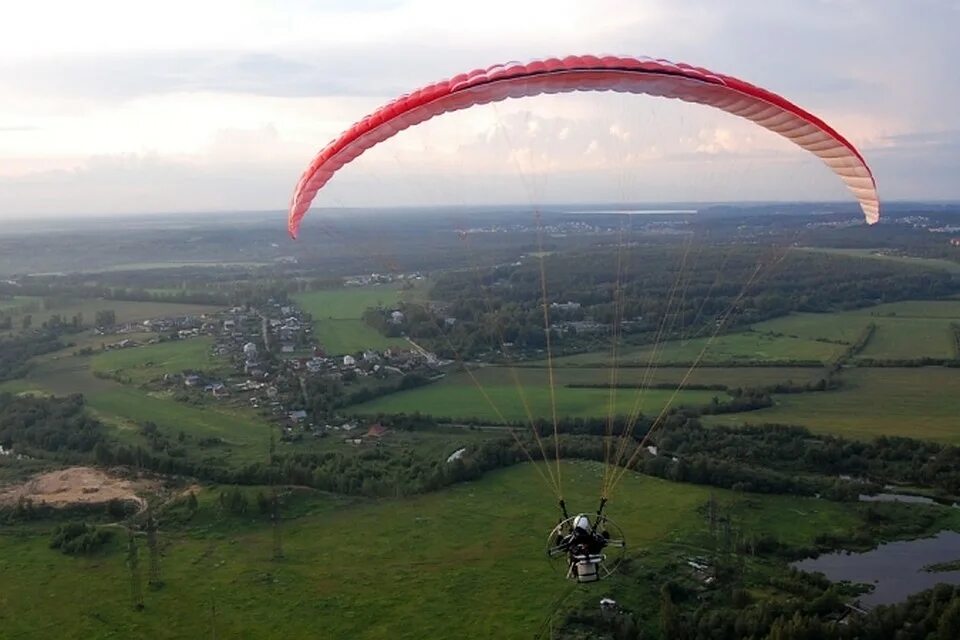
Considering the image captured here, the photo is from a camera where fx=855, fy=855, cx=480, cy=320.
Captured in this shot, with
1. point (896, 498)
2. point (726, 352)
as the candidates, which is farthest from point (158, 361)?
point (896, 498)

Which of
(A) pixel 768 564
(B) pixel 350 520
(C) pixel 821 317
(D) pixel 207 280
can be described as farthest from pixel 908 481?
(D) pixel 207 280

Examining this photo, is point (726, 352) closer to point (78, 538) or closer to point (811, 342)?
point (811, 342)

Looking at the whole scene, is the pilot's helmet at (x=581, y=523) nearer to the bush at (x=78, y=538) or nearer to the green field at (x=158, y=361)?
the bush at (x=78, y=538)

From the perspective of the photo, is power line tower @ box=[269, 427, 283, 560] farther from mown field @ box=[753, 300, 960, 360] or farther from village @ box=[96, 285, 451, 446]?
mown field @ box=[753, 300, 960, 360]

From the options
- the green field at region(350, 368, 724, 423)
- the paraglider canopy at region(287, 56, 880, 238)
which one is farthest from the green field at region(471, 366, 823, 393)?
the paraglider canopy at region(287, 56, 880, 238)

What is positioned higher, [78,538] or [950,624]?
[950,624]

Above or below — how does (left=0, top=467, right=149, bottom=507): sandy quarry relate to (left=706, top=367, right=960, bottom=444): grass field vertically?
below
